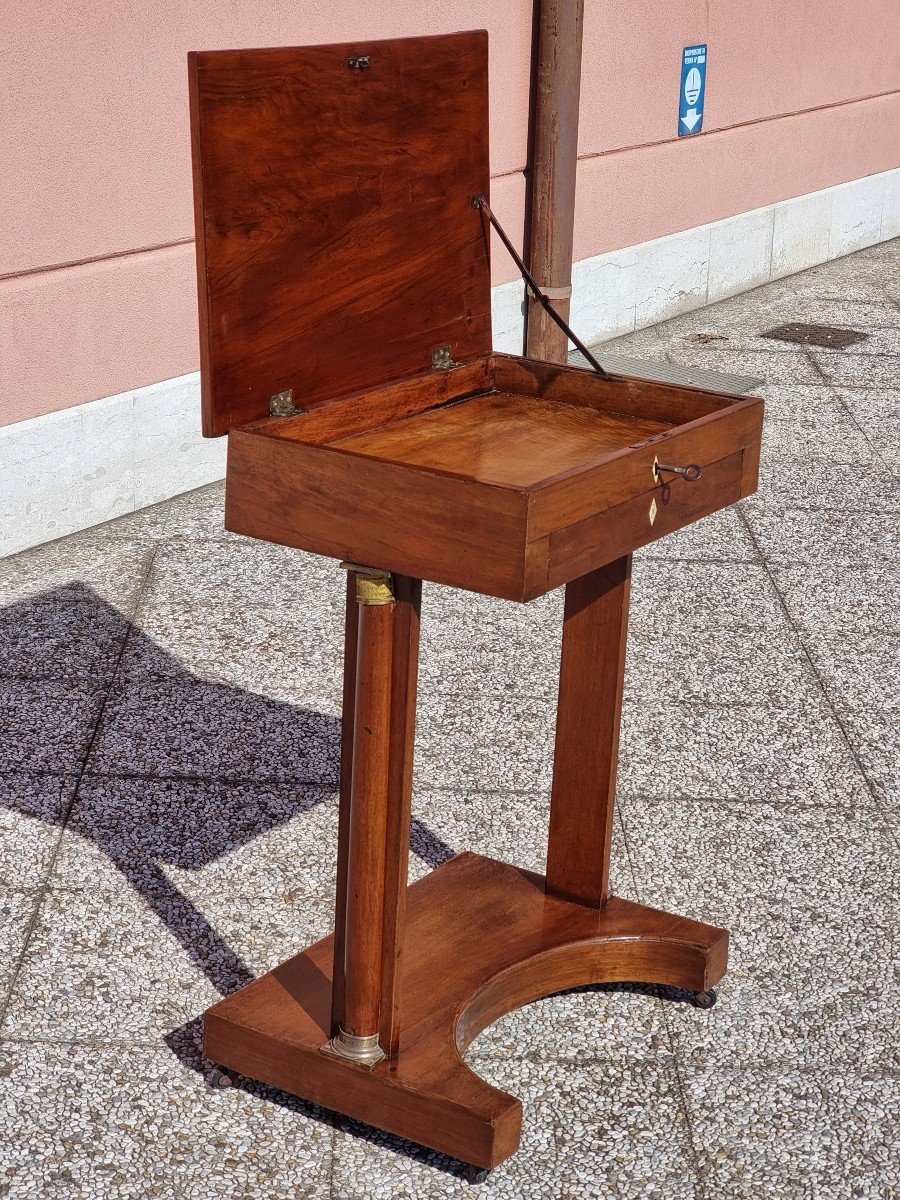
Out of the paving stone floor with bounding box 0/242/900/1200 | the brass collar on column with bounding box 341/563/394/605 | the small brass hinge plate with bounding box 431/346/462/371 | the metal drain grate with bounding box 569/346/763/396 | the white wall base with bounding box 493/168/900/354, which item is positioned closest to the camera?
the brass collar on column with bounding box 341/563/394/605

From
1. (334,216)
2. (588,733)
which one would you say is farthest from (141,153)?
(588,733)

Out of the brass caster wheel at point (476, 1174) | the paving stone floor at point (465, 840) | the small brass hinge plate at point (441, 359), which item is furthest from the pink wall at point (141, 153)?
the brass caster wheel at point (476, 1174)

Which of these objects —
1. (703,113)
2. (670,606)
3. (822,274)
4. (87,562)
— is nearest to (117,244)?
(87,562)

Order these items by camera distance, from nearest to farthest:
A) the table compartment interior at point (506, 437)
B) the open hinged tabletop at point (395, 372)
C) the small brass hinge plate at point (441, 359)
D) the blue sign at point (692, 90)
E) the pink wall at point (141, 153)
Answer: the open hinged tabletop at point (395, 372) → the table compartment interior at point (506, 437) → the small brass hinge plate at point (441, 359) → the pink wall at point (141, 153) → the blue sign at point (692, 90)

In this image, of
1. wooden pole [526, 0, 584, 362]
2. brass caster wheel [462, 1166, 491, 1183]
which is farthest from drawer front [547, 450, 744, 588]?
wooden pole [526, 0, 584, 362]

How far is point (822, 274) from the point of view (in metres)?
10.7

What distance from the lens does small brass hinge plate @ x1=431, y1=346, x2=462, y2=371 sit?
303cm

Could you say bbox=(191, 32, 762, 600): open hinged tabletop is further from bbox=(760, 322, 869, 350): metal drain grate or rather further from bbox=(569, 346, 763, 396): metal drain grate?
bbox=(760, 322, 869, 350): metal drain grate

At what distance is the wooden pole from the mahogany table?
14.9ft

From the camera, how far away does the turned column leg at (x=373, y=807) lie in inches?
101

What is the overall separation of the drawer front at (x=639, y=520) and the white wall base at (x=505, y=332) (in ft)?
10.6

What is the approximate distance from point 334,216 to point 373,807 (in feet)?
3.20

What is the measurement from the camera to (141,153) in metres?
5.72

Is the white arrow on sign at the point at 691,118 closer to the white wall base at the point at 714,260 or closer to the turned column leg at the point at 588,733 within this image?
the white wall base at the point at 714,260
